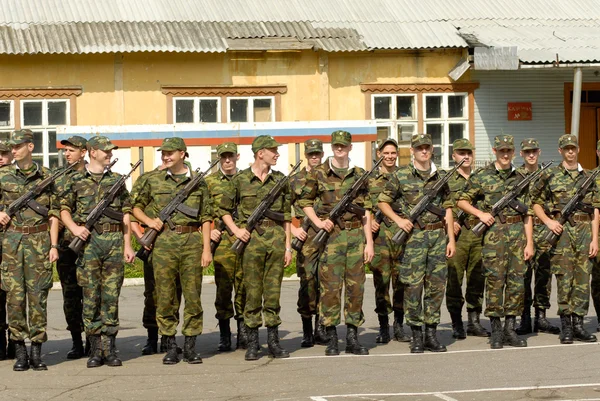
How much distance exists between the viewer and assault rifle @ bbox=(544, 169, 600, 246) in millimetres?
12266

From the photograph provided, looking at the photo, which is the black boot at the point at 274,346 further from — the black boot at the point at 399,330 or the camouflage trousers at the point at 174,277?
the black boot at the point at 399,330

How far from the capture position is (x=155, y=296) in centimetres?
1180

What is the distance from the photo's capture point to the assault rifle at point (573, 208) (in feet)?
40.2

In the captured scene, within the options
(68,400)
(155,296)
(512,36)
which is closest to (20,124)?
(512,36)

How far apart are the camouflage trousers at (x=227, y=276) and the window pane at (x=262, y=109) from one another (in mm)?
12174

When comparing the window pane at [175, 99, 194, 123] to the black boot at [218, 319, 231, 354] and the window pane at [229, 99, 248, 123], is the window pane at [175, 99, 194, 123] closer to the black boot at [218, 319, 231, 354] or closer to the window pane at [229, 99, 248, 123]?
the window pane at [229, 99, 248, 123]

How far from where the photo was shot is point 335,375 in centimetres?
1042

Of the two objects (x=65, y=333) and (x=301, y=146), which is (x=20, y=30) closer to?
(x=301, y=146)

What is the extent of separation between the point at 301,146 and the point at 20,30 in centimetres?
574

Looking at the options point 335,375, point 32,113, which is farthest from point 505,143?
point 32,113

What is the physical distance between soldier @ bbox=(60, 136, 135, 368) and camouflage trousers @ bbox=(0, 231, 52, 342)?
1.16ft

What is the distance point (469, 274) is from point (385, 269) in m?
0.90

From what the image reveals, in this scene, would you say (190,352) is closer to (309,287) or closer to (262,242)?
(262,242)

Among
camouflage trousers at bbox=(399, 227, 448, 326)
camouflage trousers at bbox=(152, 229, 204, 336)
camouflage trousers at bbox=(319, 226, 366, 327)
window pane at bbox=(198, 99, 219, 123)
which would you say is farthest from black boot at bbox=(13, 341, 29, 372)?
window pane at bbox=(198, 99, 219, 123)
